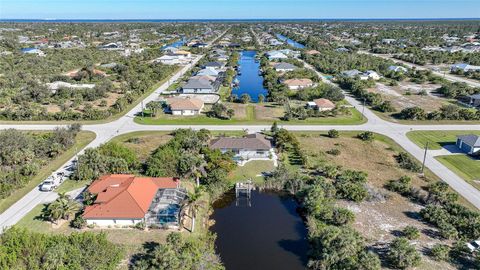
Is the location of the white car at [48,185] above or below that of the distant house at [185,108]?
below

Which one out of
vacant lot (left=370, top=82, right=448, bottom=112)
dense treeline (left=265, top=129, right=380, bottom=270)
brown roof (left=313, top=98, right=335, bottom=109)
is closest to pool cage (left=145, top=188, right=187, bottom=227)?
dense treeline (left=265, top=129, right=380, bottom=270)

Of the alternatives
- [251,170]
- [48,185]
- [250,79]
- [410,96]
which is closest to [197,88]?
[250,79]

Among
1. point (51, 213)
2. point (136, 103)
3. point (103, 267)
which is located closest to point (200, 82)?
point (136, 103)

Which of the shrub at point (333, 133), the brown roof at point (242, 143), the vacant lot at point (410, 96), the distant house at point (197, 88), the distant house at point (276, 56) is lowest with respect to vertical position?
the shrub at point (333, 133)

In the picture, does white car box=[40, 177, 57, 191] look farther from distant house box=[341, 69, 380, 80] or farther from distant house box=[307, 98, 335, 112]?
distant house box=[341, 69, 380, 80]

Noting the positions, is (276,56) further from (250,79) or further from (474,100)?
(474,100)

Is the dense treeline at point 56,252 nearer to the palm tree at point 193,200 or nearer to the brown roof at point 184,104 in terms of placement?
the palm tree at point 193,200

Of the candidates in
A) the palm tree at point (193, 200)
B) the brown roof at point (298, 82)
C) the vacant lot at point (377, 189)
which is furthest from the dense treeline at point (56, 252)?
the brown roof at point (298, 82)
